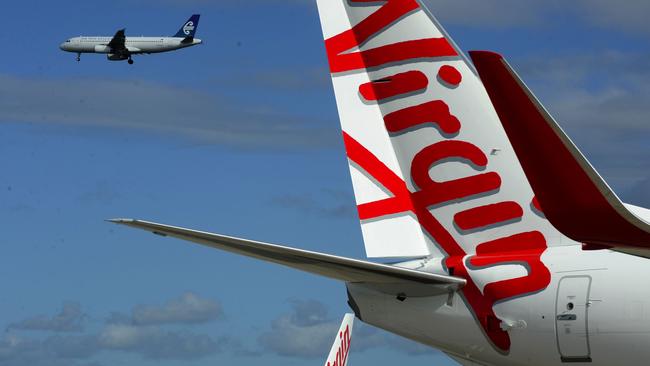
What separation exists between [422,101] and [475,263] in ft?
9.00

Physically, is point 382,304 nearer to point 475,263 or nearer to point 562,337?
point 475,263

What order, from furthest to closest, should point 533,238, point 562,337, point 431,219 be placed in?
point 431,219 → point 533,238 → point 562,337

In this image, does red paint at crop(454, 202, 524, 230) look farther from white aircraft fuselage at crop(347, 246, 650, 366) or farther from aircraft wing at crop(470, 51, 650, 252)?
aircraft wing at crop(470, 51, 650, 252)

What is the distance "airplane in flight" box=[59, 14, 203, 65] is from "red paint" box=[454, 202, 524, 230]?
11118cm

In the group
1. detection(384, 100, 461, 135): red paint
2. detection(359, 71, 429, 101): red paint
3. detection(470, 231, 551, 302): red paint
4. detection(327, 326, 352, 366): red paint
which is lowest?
detection(327, 326, 352, 366): red paint

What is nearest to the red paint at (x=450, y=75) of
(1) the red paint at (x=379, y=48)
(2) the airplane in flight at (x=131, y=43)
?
(1) the red paint at (x=379, y=48)

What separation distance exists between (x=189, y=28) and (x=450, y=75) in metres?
121

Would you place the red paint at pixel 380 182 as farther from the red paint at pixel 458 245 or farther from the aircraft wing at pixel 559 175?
the aircraft wing at pixel 559 175

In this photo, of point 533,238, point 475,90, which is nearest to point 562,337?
point 533,238

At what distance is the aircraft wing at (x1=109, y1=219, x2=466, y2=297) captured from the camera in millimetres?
14039

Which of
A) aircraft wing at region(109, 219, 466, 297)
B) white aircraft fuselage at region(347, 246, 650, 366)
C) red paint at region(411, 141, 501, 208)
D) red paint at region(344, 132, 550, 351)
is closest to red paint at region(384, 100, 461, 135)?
red paint at region(411, 141, 501, 208)

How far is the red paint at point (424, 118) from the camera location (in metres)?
17.3

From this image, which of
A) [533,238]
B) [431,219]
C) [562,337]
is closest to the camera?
[562,337]

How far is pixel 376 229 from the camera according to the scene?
702 inches
